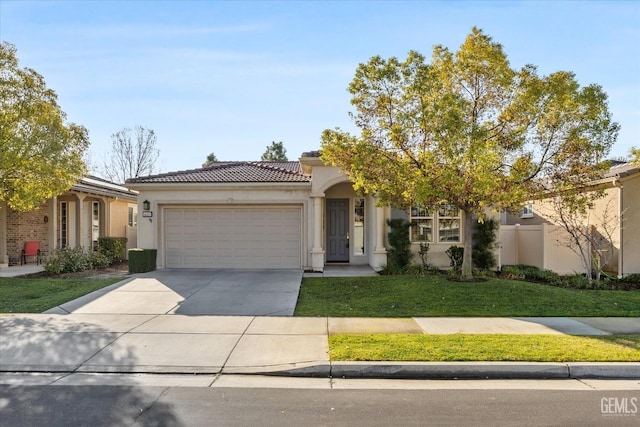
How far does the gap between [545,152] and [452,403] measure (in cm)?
823

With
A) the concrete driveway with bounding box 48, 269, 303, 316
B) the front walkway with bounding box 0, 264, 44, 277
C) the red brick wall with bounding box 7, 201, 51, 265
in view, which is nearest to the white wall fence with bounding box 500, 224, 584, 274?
the concrete driveway with bounding box 48, 269, 303, 316

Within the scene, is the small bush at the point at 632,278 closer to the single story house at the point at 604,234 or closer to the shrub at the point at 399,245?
the single story house at the point at 604,234

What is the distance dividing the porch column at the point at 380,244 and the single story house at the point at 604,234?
400 centimetres

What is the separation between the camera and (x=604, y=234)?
13852 mm

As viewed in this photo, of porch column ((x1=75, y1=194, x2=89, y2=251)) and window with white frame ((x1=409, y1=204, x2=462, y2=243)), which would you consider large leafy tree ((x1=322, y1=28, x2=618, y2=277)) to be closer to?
window with white frame ((x1=409, y1=204, x2=462, y2=243))

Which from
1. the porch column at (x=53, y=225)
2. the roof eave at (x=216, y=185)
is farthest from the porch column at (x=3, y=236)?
the roof eave at (x=216, y=185)

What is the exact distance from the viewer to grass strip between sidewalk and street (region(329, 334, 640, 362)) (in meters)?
5.88

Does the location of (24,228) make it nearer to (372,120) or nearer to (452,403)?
(372,120)

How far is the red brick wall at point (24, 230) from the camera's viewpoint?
53.4 ft

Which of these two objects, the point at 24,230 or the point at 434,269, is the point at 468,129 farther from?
the point at 24,230

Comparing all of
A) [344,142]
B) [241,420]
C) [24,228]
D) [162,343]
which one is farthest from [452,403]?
[24,228]

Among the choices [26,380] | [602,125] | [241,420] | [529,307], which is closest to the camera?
[241,420]

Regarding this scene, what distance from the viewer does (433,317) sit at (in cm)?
852

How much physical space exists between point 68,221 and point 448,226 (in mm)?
15159
